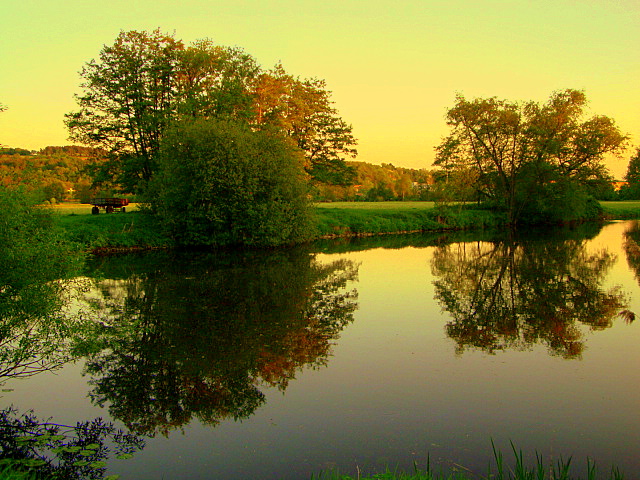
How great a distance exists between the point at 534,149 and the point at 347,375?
4506 cm

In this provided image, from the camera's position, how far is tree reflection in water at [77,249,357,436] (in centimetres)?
798

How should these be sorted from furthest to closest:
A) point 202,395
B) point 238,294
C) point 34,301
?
point 238,294 → point 202,395 → point 34,301

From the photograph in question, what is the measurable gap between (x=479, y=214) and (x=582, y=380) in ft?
145

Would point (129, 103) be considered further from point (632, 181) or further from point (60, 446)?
point (632, 181)

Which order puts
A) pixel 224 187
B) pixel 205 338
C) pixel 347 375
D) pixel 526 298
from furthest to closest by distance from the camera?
1. pixel 224 187
2. pixel 526 298
3. pixel 205 338
4. pixel 347 375

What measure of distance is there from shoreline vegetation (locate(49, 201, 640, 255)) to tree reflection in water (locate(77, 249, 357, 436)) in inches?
133

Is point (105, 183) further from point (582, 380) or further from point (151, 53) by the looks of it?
point (582, 380)

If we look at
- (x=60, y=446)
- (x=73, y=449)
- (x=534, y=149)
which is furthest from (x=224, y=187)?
(x=534, y=149)

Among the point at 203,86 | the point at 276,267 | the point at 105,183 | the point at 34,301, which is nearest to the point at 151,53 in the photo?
the point at 203,86

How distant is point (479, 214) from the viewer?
51.2m

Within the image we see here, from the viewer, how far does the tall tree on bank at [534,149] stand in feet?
153

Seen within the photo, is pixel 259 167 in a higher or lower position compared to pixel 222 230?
higher

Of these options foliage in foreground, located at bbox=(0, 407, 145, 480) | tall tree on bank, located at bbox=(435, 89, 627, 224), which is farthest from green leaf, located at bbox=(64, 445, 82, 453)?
tall tree on bank, located at bbox=(435, 89, 627, 224)

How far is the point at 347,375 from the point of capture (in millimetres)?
9312
